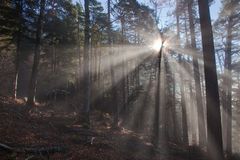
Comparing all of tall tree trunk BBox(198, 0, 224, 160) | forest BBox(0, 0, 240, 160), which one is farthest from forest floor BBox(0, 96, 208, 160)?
tall tree trunk BBox(198, 0, 224, 160)

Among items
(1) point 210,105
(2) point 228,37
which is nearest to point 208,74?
(1) point 210,105

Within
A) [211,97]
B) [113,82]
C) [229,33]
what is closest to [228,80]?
[229,33]

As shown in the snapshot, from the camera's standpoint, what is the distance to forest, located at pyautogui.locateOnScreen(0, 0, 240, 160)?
946 centimetres

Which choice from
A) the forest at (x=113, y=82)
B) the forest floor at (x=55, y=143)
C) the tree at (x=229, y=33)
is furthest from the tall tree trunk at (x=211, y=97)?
the tree at (x=229, y=33)

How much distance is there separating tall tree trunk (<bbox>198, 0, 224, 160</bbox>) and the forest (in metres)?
0.03

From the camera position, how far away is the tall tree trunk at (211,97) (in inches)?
341

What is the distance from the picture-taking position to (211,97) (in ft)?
29.2

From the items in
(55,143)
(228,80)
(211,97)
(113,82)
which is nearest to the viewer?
(211,97)

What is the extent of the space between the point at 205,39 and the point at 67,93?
21.3 metres

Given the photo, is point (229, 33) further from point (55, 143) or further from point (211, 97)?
point (55, 143)

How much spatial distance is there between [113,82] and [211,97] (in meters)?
11.2

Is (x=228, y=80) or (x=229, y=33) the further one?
(x=228, y=80)

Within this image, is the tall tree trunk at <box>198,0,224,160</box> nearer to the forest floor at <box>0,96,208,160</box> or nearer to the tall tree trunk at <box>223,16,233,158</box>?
the forest floor at <box>0,96,208,160</box>

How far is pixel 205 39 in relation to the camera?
9.12 meters
